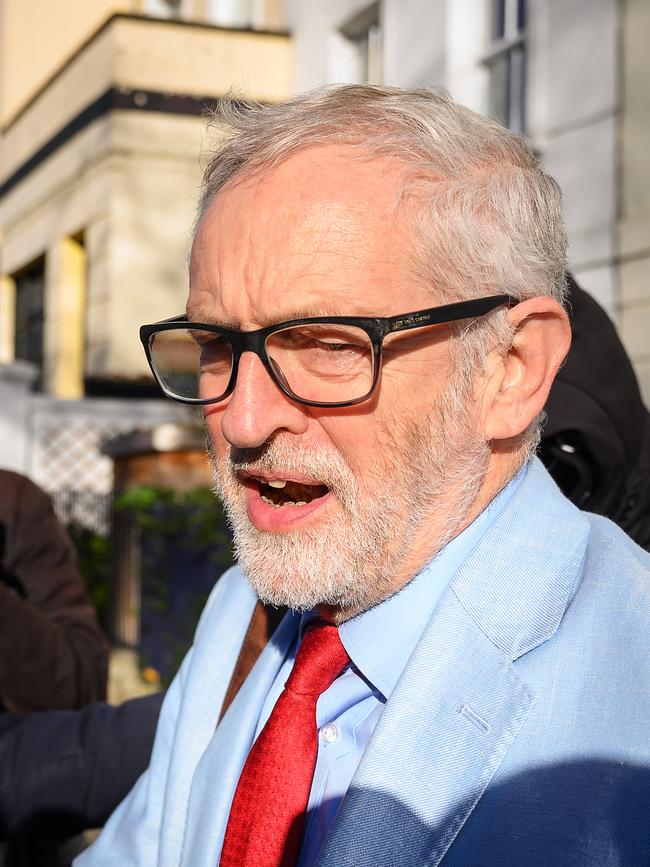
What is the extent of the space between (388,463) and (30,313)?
48.5 ft

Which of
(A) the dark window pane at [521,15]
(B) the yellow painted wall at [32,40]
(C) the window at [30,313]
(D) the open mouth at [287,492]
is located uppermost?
(B) the yellow painted wall at [32,40]

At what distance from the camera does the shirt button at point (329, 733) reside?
158 cm

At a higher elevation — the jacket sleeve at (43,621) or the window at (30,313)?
the window at (30,313)

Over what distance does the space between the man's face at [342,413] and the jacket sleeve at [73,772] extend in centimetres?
82

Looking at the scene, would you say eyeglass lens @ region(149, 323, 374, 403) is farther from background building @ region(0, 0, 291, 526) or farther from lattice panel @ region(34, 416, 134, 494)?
lattice panel @ region(34, 416, 134, 494)

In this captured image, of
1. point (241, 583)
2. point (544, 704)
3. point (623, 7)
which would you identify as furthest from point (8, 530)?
point (623, 7)

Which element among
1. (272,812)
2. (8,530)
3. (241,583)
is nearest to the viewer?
(272,812)

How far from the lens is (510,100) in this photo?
8.64m

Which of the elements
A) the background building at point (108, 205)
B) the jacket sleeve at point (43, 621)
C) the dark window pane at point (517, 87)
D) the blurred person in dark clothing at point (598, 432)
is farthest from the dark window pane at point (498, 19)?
the blurred person in dark clothing at point (598, 432)

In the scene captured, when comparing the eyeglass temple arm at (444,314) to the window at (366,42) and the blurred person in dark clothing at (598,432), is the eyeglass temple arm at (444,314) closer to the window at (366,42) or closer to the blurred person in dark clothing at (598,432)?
the blurred person in dark clothing at (598,432)

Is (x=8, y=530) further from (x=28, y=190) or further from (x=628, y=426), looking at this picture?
(x=28, y=190)

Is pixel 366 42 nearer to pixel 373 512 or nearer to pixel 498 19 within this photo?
pixel 498 19

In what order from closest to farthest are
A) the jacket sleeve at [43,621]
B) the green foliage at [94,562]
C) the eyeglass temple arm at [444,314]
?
the eyeglass temple arm at [444,314], the jacket sleeve at [43,621], the green foliage at [94,562]

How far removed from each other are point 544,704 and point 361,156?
914 millimetres
